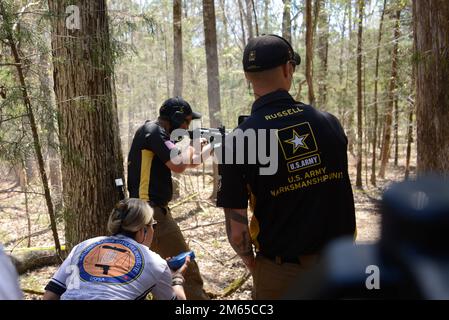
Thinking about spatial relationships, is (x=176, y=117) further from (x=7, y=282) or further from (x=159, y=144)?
(x=7, y=282)

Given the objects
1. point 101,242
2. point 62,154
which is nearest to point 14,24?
point 62,154

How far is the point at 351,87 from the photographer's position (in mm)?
18609

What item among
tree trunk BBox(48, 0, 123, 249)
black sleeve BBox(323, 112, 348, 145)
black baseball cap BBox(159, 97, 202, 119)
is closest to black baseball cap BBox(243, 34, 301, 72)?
black sleeve BBox(323, 112, 348, 145)

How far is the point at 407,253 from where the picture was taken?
0.82m

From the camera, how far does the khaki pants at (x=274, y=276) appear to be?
205cm

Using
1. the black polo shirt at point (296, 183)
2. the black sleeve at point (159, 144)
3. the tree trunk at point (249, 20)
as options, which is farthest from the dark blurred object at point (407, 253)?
the tree trunk at point (249, 20)

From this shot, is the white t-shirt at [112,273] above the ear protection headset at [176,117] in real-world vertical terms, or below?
below

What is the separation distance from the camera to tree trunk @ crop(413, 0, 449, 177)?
12.3ft

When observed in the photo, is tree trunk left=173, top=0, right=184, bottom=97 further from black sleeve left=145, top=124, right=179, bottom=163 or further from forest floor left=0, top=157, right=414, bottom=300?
black sleeve left=145, top=124, right=179, bottom=163

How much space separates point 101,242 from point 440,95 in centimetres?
338

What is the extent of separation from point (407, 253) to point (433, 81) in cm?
358

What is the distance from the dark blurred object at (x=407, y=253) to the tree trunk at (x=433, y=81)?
3200 millimetres

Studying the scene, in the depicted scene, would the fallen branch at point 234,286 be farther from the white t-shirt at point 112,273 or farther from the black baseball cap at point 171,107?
the black baseball cap at point 171,107
